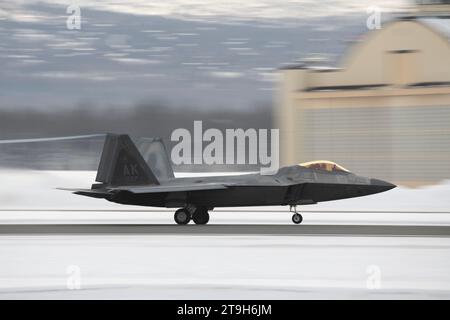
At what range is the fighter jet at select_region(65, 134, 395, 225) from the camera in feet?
80.2

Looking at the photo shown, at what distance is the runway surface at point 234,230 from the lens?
20747 mm

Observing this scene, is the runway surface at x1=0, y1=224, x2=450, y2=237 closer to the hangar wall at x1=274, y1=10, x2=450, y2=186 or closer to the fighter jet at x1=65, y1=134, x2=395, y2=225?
the fighter jet at x1=65, y1=134, x2=395, y2=225

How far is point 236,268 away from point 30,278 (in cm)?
309

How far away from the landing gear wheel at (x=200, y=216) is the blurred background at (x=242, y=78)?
15.4 metres

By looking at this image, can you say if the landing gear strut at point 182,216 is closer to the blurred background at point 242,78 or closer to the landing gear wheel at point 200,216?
the landing gear wheel at point 200,216

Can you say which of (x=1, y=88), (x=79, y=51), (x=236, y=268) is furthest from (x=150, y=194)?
(x=79, y=51)

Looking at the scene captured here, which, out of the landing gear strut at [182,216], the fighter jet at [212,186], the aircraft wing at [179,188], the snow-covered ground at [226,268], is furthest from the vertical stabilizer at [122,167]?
the snow-covered ground at [226,268]

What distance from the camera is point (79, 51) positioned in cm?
6756

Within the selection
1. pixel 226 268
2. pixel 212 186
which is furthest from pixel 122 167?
pixel 226 268

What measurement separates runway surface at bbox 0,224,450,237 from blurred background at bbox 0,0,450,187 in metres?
16.6

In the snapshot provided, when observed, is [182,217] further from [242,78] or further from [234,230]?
[242,78]

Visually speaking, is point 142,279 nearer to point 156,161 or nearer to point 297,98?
point 156,161

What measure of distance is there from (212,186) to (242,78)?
130ft

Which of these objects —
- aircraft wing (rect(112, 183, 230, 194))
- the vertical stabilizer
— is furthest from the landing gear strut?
the vertical stabilizer
